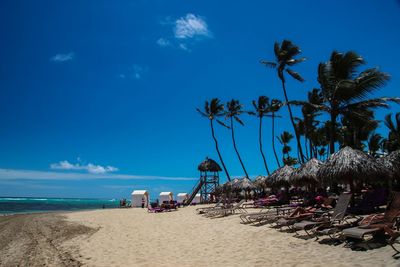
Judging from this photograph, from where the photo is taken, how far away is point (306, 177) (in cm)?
1659

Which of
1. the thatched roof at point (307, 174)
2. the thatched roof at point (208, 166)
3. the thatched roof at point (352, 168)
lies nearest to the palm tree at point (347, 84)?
the thatched roof at point (307, 174)

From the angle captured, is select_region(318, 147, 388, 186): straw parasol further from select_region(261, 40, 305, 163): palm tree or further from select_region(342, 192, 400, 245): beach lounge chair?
select_region(261, 40, 305, 163): palm tree

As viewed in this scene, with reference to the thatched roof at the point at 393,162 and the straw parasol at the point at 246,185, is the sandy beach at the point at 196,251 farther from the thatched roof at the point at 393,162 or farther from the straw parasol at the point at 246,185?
the straw parasol at the point at 246,185

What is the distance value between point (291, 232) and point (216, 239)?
82.5 inches

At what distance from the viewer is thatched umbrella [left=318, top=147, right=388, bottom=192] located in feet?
37.8

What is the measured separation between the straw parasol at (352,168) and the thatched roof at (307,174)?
405 cm

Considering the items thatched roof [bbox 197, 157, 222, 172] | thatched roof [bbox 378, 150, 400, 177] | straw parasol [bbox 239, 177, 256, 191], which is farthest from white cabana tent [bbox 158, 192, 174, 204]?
thatched roof [bbox 378, 150, 400, 177]

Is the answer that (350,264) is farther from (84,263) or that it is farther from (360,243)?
(84,263)

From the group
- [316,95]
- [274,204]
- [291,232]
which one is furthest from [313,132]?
[291,232]

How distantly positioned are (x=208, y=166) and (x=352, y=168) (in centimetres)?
2423

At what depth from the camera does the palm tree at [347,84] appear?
52.2ft

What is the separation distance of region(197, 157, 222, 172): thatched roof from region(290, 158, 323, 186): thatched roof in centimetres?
1819

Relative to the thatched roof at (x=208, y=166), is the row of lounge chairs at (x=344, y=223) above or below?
below

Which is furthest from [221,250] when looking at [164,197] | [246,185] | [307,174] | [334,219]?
[164,197]
